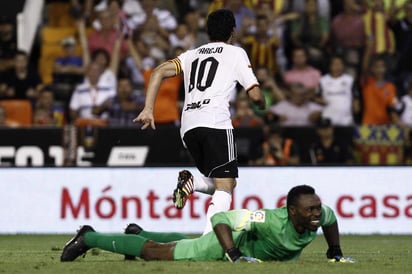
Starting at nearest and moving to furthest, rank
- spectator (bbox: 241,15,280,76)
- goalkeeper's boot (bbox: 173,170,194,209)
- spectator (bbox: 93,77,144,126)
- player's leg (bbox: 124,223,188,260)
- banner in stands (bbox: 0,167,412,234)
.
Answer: player's leg (bbox: 124,223,188,260) → goalkeeper's boot (bbox: 173,170,194,209) → banner in stands (bbox: 0,167,412,234) → spectator (bbox: 93,77,144,126) → spectator (bbox: 241,15,280,76)

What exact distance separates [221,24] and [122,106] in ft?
28.2

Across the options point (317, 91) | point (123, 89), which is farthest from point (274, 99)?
point (123, 89)

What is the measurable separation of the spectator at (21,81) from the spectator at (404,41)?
20.6 ft

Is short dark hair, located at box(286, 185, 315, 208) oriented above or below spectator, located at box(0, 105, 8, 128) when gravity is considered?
below

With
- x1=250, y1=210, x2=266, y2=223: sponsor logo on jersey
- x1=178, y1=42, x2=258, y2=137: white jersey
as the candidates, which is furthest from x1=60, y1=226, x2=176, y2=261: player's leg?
x1=178, y1=42, x2=258, y2=137: white jersey

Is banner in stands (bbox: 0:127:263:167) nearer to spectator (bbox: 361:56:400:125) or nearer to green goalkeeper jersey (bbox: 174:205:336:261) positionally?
spectator (bbox: 361:56:400:125)

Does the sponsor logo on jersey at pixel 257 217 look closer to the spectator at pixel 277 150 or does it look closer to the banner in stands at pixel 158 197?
the banner in stands at pixel 158 197

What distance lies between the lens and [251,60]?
20.5 m

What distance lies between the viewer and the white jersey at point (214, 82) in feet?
36.2

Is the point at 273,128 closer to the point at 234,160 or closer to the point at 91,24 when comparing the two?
the point at 91,24

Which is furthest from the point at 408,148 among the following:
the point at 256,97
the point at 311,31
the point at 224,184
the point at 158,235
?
the point at 158,235

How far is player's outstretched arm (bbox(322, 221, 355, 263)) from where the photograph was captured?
970 centimetres

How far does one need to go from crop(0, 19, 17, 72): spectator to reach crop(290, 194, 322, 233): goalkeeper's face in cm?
1239

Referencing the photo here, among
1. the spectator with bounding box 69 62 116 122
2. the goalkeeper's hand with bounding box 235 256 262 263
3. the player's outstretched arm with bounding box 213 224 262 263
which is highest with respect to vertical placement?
the spectator with bounding box 69 62 116 122
